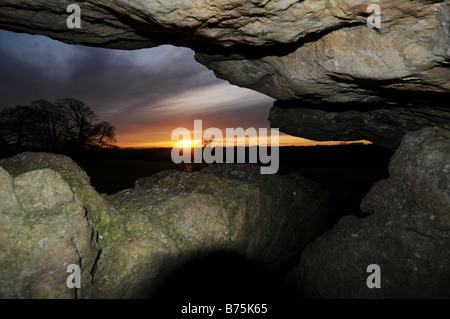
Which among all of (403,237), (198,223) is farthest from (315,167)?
(198,223)

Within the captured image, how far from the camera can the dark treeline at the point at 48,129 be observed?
23806mm

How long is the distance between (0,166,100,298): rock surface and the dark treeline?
88.1 ft

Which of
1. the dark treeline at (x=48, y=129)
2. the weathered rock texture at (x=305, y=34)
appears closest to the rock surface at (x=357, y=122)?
the weathered rock texture at (x=305, y=34)

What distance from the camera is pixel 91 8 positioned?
3.85 meters

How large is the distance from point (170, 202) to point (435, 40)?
499cm

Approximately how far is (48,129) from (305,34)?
3088 centimetres

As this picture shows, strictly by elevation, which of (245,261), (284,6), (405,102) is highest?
(284,6)

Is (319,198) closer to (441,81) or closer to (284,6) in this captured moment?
(441,81)

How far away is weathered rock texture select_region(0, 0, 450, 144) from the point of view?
3.32 m

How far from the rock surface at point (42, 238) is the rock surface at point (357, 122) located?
7459 millimetres
